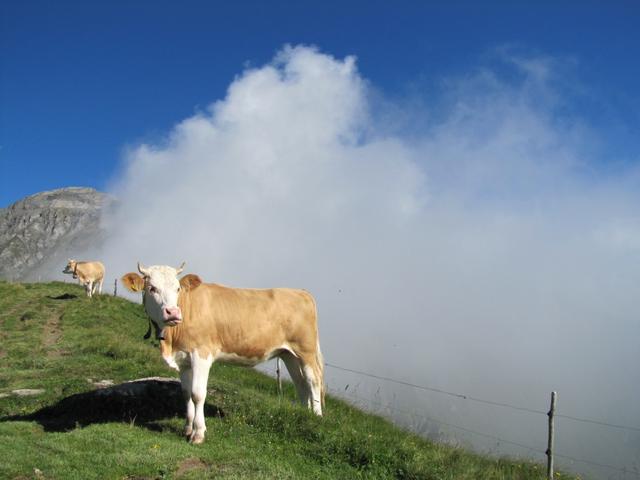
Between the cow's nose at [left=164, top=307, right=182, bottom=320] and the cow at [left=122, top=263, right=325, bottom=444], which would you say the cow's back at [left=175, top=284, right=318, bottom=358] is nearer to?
the cow at [left=122, top=263, right=325, bottom=444]

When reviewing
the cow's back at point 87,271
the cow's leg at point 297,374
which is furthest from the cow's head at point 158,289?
the cow's back at point 87,271

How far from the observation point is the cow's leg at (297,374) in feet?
41.1

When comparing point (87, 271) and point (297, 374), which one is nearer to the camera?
point (297, 374)

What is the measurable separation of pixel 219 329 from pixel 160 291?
155 centimetres

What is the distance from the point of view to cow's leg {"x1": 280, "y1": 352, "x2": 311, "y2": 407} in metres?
12.5

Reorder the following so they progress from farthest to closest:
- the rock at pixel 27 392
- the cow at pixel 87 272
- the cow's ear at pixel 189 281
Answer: the cow at pixel 87 272
the rock at pixel 27 392
the cow's ear at pixel 189 281

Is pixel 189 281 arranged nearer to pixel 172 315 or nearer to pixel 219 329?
pixel 219 329

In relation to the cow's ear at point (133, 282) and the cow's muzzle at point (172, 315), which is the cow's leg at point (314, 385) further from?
the cow's ear at point (133, 282)

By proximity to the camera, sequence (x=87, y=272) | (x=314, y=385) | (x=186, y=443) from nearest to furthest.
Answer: (x=186, y=443), (x=314, y=385), (x=87, y=272)

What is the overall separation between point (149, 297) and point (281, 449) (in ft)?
12.7

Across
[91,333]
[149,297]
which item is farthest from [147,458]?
[91,333]

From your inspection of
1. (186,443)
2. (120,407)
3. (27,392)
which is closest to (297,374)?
(186,443)

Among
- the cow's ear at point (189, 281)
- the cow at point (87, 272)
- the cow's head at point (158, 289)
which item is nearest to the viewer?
the cow's head at point (158, 289)

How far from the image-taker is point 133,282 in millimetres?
10977
